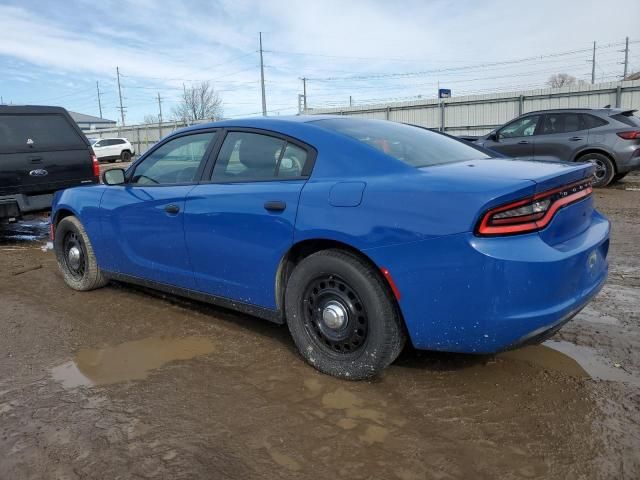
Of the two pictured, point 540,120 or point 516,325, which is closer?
point 516,325

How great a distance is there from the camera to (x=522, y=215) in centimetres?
248

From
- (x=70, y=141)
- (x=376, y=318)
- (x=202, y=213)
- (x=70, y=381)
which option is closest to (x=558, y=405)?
(x=376, y=318)

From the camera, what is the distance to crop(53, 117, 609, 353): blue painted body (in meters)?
2.43

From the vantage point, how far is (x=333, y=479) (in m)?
2.17

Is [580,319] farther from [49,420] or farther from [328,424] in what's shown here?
[49,420]

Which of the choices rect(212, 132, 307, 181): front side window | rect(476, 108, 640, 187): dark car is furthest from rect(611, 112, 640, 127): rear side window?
rect(212, 132, 307, 181): front side window

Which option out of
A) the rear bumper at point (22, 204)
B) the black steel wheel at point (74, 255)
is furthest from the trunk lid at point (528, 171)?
the rear bumper at point (22, 204)

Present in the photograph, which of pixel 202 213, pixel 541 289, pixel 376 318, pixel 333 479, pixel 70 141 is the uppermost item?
pixel 70 141

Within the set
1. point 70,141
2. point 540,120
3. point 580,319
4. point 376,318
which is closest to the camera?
point 376,318

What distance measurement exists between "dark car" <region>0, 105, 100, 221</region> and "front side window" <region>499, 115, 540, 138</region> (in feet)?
26.9

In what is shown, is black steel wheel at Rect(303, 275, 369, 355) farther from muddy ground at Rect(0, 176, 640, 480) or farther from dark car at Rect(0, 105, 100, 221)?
dark car at Rect(0, 105, 100, 221)

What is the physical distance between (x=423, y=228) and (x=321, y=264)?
0.66m

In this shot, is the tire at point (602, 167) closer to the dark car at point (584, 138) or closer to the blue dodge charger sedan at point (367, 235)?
the dark car at point (584, 138)

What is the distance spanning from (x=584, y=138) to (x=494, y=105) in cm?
1001
